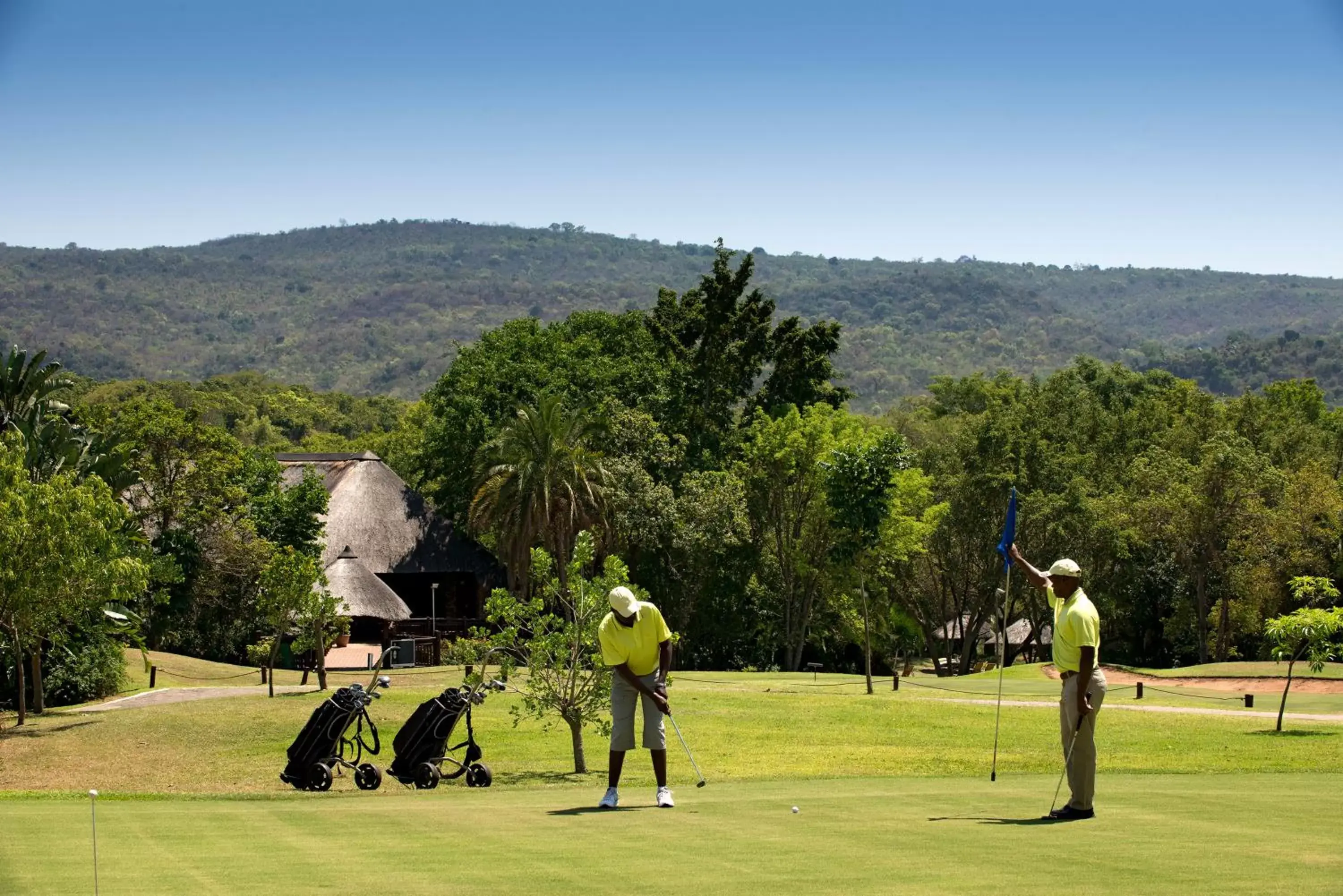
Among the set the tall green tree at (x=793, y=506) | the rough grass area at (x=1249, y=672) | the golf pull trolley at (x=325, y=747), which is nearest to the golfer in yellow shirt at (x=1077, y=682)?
the golf pull trolley at (x=325, y=747)

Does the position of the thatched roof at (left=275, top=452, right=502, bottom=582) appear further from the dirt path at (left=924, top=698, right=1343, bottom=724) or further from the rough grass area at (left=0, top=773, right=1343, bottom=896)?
the rough grass area at (left=0, top=773, right=1343, bottom=896)

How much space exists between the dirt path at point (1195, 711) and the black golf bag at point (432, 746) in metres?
17.3

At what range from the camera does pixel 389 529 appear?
2478 inches

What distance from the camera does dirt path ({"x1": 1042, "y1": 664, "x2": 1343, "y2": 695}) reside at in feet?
133

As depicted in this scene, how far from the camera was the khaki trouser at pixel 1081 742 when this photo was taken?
39.3ft

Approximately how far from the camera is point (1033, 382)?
82562 mm

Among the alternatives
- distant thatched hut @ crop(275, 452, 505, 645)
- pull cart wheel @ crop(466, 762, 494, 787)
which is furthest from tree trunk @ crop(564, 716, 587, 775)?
distant thatched hut @ crop(275, 452, 505, 645)

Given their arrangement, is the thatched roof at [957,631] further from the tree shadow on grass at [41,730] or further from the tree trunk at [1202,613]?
the tree shadow on grass at [41,730]

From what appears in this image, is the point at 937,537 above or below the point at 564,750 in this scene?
above

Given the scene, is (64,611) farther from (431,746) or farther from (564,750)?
(431,746)

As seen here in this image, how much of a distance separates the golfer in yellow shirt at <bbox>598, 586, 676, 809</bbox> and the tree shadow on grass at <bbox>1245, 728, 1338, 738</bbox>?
1673cm

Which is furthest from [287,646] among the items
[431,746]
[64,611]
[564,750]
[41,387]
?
[431,746]

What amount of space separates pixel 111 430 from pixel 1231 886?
45082 millimetres

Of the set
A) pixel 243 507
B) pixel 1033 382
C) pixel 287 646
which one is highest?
pixel 1033 382
